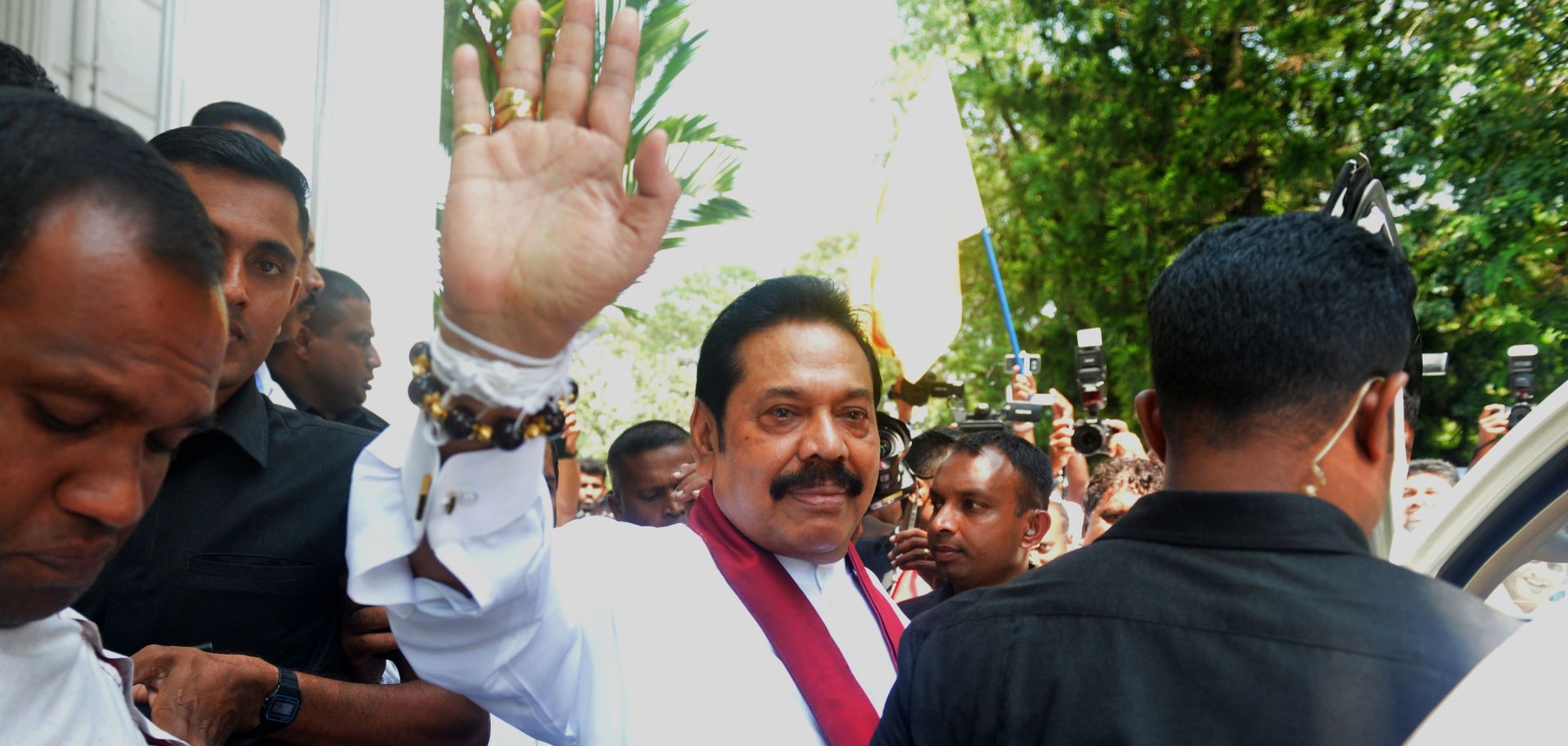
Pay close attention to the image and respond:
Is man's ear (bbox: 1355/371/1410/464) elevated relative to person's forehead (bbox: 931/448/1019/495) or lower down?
elevated

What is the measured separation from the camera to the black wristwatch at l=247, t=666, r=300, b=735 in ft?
6.93

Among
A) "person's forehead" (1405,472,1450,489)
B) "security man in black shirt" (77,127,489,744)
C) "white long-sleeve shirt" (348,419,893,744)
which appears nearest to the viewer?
"white long-sleeve shirt" (348,419,893,744)

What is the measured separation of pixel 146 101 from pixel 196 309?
4.74 metres

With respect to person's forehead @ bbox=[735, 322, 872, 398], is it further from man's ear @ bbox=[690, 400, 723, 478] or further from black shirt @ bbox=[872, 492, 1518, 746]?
black shirt @ bbox=[872, 492, 1518, 746]

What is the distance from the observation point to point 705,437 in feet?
9.95

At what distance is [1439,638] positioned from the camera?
1.71 metres

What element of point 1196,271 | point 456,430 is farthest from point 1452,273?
point 456,430

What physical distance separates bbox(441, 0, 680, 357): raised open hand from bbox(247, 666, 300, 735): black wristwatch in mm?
792

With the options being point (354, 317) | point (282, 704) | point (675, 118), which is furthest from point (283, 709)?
point (675, 118)

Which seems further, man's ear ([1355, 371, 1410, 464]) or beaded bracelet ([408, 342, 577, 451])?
man's ear ([1355, 371, 1410, 464])

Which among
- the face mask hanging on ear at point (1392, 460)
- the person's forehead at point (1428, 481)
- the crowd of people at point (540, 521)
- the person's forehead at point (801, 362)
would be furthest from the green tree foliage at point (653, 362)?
the face mask hanging on ear at point (1392, 460)

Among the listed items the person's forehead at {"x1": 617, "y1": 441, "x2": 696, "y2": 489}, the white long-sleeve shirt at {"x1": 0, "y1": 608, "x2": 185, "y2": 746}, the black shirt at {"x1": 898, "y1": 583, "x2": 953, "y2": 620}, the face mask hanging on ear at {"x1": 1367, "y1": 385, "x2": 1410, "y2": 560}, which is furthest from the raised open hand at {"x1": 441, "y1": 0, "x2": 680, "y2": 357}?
the person's forehead at {"x1": 617, "y1": 441, "x2": 696, "y2": 489}

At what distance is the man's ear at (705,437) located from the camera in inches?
118

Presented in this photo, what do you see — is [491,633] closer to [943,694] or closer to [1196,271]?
[943,694]
